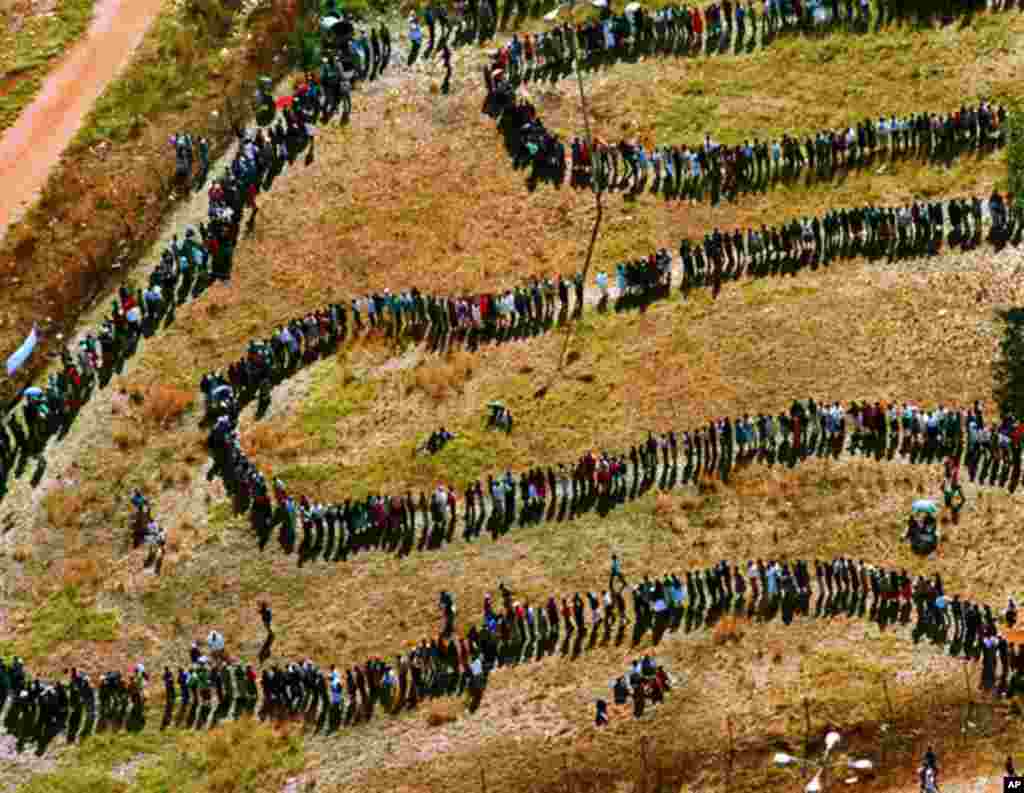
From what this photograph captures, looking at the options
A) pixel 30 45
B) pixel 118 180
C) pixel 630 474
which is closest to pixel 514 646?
pixel 630 474

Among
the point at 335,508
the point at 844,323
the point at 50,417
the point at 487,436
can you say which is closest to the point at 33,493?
the point at 50,417

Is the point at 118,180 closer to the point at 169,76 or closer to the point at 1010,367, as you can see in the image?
the point at 169,76

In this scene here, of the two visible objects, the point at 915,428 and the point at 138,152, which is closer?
the point at 915,428

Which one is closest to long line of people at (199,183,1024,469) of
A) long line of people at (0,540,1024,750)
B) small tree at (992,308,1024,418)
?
small tree at (992,308,1024,418)

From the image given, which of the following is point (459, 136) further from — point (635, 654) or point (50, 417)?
point (635, 654)

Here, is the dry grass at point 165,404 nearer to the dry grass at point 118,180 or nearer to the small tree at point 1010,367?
the dry grass at point 118,180
